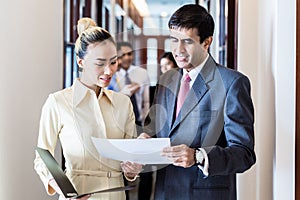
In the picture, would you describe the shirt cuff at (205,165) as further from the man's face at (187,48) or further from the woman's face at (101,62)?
the woman's face at (101,62)

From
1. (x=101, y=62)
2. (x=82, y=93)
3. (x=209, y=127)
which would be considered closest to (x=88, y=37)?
(x=101, y=62)

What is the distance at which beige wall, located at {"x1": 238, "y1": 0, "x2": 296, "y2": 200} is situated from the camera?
68.9 inches

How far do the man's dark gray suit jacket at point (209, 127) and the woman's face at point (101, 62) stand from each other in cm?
19

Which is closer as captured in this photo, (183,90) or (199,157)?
(199,157)

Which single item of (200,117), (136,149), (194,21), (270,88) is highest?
(194,21)

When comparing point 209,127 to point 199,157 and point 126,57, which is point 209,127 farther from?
point 126,57

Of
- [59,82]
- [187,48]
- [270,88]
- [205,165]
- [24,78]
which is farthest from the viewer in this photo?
[59,82]

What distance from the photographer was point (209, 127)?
5.28 ft

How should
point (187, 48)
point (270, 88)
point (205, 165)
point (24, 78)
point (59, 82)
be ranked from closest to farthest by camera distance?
point (205, 165), point (187, 48), point (270, 88), point (24, 78), point (59, 82)

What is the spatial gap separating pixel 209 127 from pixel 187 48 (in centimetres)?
29

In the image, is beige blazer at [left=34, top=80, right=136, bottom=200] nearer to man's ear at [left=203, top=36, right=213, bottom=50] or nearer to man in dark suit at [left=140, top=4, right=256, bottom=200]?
man in dark suit at [left=140, top=4, right=256, bottom=200]

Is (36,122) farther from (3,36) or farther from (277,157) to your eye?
(277,157)

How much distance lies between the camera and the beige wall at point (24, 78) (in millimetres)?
1979

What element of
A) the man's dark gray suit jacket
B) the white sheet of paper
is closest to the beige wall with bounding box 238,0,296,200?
the man's dark gray suit jacket
